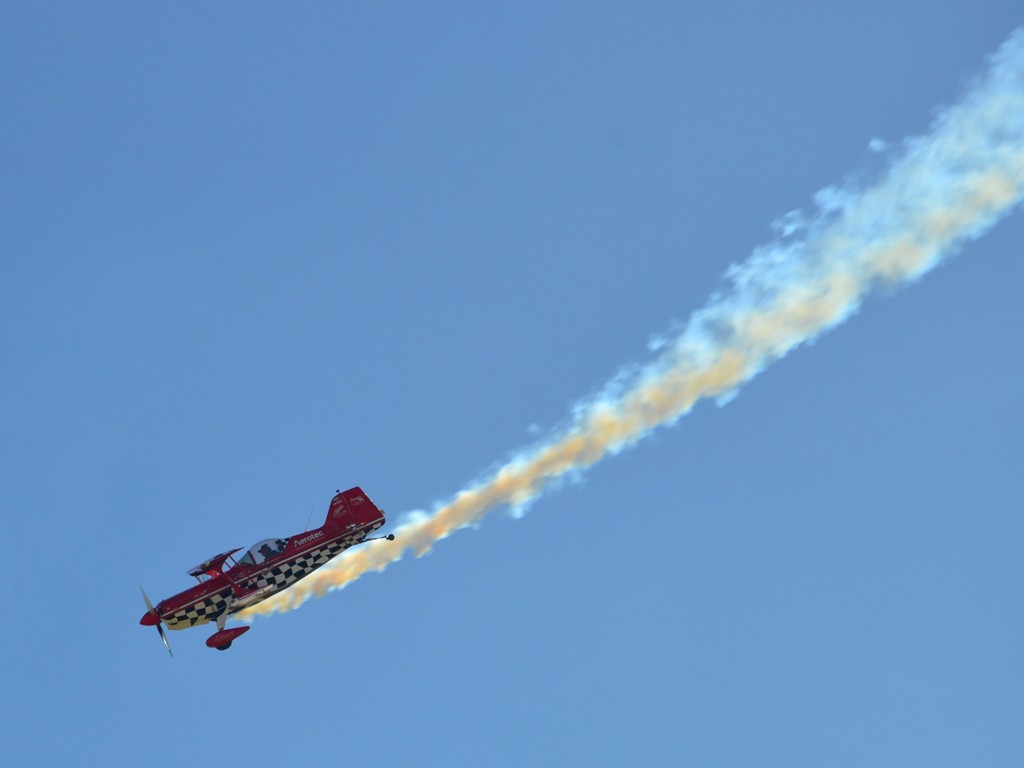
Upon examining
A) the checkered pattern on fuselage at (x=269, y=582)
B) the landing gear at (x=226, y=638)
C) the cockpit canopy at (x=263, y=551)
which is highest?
the cockpit canopy at (x=263, y=551)

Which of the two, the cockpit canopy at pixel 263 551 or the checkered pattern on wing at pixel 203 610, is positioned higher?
the cockpit canopy at pixel 263 551

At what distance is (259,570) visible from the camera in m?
100

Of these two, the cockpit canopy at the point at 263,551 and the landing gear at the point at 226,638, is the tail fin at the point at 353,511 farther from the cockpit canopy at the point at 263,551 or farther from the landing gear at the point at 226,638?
the landing gear at the point at 226,638

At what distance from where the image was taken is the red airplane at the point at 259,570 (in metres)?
99.9

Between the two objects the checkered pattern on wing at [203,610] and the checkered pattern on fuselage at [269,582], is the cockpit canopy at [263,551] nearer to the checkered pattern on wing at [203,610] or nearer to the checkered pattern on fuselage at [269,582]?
the checkered pattern on fuselage at [269,582]

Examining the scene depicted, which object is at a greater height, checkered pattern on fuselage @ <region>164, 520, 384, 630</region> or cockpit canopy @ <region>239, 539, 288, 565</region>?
cockpit canopy @ <region>239, 539, 288, 565</region>

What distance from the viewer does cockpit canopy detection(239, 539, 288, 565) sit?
10050cm

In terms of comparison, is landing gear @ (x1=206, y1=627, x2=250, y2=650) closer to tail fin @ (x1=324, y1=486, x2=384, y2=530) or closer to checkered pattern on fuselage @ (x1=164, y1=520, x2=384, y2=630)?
checkered pattern on fuselage @ (x1=164, y1=520, x2=384, y2=630)

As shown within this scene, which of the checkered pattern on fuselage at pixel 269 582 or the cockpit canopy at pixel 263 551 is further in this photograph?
the cockpit canopy at pixel 263 551

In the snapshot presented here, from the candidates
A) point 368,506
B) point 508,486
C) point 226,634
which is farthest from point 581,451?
point 226,634

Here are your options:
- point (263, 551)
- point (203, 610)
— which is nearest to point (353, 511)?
point (263, 551)

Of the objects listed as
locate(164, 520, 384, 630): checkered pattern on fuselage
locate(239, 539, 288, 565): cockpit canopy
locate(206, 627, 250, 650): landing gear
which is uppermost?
locate(239, 539, 288, 565): cockpit canopy

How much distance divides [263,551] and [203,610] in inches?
135

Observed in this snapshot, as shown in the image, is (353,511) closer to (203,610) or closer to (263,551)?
(263,551)
